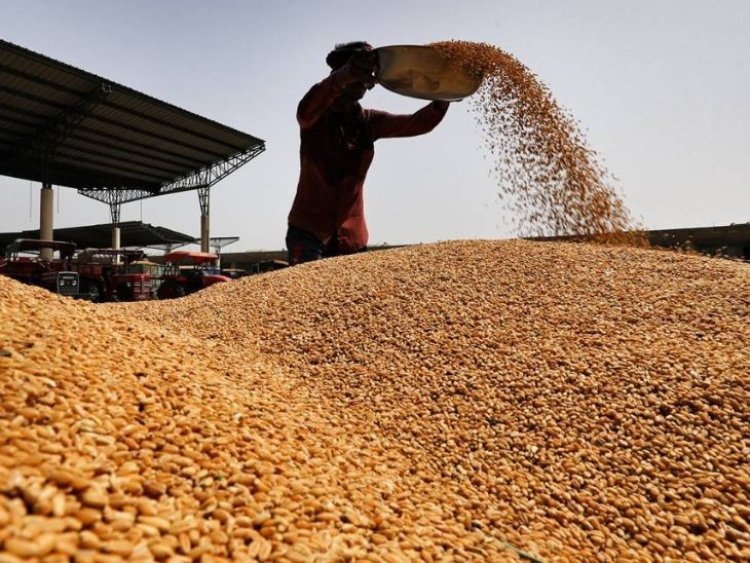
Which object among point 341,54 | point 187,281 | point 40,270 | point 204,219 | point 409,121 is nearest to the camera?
point 341,54

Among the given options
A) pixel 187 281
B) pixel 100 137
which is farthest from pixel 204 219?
pixel 187 281

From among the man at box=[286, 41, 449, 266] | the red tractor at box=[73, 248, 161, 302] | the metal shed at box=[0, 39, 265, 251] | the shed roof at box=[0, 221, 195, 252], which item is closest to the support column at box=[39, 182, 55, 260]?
the metal shed at box=[0, 39, 265, 251]

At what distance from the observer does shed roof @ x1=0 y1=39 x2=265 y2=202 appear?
588 inches

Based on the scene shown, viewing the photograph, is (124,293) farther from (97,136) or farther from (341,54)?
(97,136)

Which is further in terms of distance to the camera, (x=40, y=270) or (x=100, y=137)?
(x=100, y=137)

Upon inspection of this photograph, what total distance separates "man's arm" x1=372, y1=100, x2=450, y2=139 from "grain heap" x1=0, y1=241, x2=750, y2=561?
2100 millimetres

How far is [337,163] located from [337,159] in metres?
0.04

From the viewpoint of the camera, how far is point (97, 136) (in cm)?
1888

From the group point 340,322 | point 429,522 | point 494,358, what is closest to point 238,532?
point 429,522

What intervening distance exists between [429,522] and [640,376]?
1.58 metres

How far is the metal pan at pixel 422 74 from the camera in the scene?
4.41m

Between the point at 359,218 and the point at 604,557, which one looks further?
the point at 359,218

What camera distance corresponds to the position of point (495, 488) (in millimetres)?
2055

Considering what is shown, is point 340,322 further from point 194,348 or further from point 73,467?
point 73,467
